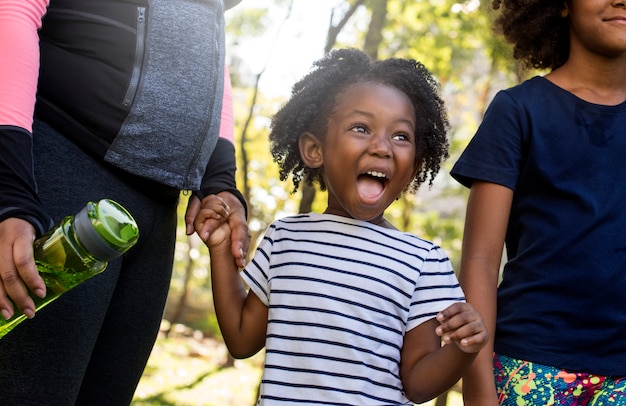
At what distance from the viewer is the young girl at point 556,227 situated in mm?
2084

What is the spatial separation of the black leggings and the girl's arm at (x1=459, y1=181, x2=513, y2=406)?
2.79 ft

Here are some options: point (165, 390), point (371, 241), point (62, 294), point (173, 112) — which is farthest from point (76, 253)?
point (165, 390)

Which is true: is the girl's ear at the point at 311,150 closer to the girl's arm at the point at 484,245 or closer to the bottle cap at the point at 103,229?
the girl's arm at the point at 484,245

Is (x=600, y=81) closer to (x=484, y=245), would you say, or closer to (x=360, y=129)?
(x=484, y=245)

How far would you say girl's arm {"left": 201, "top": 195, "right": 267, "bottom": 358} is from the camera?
2246 mm

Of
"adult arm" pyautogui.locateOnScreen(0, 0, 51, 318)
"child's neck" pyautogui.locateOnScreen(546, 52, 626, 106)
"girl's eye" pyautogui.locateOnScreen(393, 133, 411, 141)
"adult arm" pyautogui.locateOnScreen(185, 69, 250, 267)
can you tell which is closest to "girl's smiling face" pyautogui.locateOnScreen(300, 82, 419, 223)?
"girl's eye" pyautogui.locateOnScreen(393, 133, 411, 141)

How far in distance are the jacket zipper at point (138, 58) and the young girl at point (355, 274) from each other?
42 centimetres

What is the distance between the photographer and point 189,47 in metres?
2.08

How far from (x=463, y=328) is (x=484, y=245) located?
484mm

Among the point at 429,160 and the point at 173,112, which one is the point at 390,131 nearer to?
the point at 429,160

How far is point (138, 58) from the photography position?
1990 mm

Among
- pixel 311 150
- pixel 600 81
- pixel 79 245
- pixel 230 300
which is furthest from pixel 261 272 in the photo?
pixel 600 81

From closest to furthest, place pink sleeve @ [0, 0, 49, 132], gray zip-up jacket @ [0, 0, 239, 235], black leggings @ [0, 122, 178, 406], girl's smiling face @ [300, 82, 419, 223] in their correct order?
pink sleeve @ [0, 0, 49, 132]
black leggings @ [0, 122, 178, 406]
gray zip-up jacket @ [0, 0, 239, 235]
girl's smiling face @ [300, 82, 419, 223]

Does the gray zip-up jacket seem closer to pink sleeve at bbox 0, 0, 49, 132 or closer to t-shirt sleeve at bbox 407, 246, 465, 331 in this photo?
pink sleeve at bbox 0, 0, 49, 132
